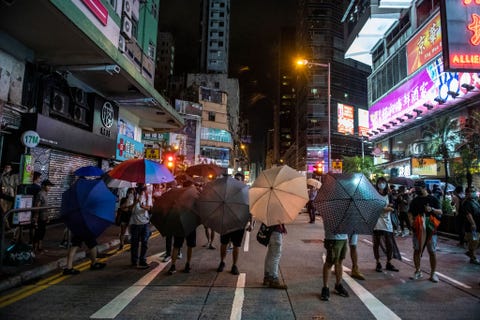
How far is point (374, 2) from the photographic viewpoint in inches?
1574

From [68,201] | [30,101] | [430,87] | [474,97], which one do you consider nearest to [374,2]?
[430,87]

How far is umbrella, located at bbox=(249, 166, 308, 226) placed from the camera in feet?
18.5

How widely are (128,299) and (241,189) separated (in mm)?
2756

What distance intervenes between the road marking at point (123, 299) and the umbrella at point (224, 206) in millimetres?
1592

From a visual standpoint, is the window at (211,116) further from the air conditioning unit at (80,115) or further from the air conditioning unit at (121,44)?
the air conditioning unit at (80,115)

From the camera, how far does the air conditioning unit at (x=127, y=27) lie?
1775cm

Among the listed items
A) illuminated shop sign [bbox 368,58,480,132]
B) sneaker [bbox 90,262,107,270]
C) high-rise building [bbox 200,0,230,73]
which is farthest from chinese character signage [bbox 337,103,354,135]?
sneaker [bbox 90,262,107,270]

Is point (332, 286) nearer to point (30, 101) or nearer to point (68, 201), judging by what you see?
point (68, 201)

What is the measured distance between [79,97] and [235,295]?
44.2 ft

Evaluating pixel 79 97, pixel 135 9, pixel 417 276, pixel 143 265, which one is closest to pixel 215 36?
pixel 135 9

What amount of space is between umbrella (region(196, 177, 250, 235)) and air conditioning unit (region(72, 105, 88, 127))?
37.0 feet

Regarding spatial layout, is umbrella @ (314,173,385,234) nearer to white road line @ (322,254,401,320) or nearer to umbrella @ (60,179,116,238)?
white road line @ (322,254,401,320)

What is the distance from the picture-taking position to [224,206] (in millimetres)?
6355

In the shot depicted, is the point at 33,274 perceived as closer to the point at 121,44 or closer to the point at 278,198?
the point at 278,198
